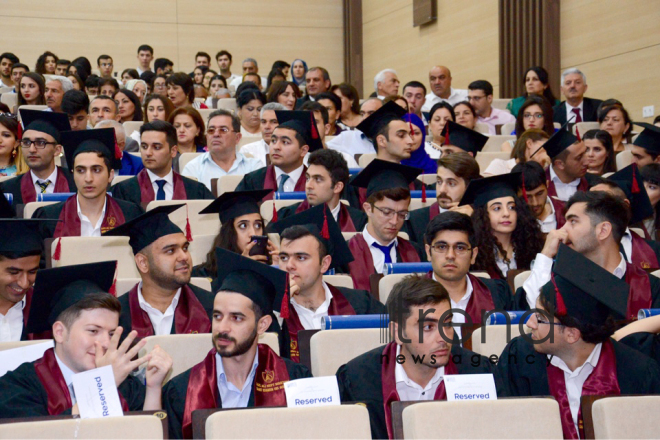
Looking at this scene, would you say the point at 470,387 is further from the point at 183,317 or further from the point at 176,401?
the point at 183,317

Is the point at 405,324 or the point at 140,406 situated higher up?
the point at 405,324

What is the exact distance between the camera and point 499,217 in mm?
4652

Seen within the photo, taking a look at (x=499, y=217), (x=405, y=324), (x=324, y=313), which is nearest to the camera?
(x=405, y=324)

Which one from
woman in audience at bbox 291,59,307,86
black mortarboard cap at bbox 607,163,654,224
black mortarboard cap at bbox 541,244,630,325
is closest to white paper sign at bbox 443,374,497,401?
black mortarboard cap at bbox 541,244,630,325

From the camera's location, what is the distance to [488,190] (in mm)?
4785

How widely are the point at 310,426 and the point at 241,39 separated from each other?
1227cm

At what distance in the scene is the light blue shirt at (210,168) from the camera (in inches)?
257

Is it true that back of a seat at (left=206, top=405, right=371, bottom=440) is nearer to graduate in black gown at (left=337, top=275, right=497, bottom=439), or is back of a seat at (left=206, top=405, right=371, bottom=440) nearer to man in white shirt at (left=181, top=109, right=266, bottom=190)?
graduate in black gown at (left=337, top=275, right=497, bottom=439)

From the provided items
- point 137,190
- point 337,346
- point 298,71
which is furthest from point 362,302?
point 298,71

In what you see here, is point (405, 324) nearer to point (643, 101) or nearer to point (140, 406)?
point (140, 406)

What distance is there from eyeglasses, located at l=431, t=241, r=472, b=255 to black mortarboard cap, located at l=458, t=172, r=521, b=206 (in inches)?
32.1

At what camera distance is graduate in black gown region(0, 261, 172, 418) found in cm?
279

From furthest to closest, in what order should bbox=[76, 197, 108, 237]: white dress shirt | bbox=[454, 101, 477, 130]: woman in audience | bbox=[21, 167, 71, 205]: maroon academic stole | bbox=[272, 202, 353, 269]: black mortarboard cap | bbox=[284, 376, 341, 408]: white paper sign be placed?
bbox=[454, 101, 477, 130]: woman in audience < bbox=[21, 167, 71, 205]: maroon academic stole < bbox=[76, 197, 108, 237]: white dress shirt < bbox=[272, 202, 353, 269]: black mortarboard cap < bbox=[284, 376, 341, 408]: white paper sign

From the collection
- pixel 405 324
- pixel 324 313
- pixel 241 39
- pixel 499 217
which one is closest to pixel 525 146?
pixel 499 217
